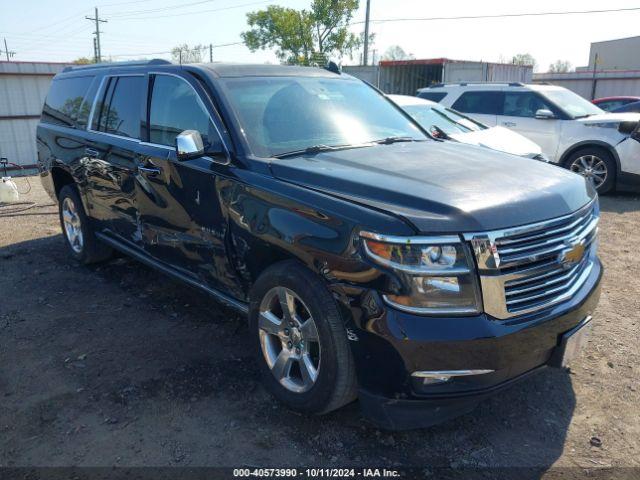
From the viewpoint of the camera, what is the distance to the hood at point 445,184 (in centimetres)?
252

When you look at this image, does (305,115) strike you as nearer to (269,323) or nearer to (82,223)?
(269,323)

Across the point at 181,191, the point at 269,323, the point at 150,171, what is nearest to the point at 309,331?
the point at 269,323

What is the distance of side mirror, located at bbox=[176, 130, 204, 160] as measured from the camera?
3.29 meters

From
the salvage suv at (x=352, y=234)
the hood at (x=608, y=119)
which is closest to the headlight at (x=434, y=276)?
the salvage suv at (x=352, y=234)

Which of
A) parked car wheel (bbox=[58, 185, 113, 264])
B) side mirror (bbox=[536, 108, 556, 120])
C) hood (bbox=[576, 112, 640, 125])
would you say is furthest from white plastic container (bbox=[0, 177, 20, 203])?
hood (bbox=[576, 112, 640, 125])

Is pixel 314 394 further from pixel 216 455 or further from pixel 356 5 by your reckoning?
pixel 356 5

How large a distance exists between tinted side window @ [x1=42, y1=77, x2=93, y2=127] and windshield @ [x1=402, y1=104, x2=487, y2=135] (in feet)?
14.6

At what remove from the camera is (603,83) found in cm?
2753

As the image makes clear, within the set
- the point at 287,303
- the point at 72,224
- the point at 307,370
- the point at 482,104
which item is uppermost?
the point at 482,104

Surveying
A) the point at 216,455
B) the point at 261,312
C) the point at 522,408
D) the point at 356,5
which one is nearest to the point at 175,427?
the point at 216,455

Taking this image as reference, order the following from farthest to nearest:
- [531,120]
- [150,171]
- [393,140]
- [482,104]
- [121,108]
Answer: [482,104] → [531,120] → [121,108] → [150,171] → [393,140]

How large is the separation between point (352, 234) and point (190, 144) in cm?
129

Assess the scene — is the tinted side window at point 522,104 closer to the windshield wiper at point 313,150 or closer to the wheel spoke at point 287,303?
the windshield wiper at point 313,150

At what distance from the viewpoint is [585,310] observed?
9.39 feet
